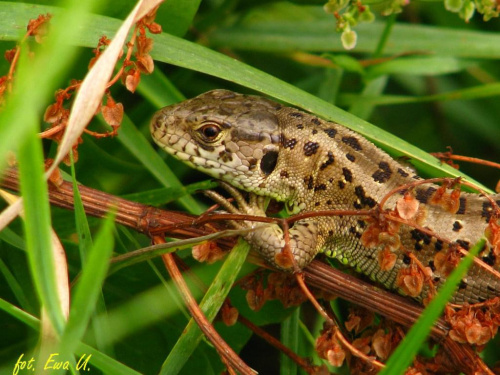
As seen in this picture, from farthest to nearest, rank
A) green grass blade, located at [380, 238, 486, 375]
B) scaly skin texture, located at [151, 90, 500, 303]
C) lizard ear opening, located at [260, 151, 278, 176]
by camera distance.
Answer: lizard ear opening, located at [260, 151, 278, 176] < scaly skin texture, located at [151, 90, 500, 303] < green grass blade, located at [380, 238, 486, 375]

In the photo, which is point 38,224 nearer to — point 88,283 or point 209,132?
point 88,283

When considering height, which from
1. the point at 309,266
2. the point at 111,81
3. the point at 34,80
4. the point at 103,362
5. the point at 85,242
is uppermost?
the point at 111,81

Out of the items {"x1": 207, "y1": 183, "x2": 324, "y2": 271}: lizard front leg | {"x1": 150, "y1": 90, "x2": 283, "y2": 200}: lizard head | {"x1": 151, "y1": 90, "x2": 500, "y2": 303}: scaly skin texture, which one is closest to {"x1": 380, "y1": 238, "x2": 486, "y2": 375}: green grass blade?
{"x1": 207, "y1": 183, "x2": 324, "y2": 271}: lizard front leg

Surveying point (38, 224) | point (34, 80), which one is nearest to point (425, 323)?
point (38, 224)

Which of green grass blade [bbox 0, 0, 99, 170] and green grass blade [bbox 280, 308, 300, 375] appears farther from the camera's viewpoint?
green grass blade [bbox 280, 308, 300, 375]

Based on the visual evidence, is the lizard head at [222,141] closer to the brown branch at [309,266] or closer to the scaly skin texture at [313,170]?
the scaly skin texture at [313,170]

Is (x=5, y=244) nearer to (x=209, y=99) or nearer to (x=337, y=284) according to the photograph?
(x=209, y=99)

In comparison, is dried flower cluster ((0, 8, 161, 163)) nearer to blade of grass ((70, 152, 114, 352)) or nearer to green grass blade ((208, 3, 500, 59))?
blade of grass ((70, 152, 114, 352))
